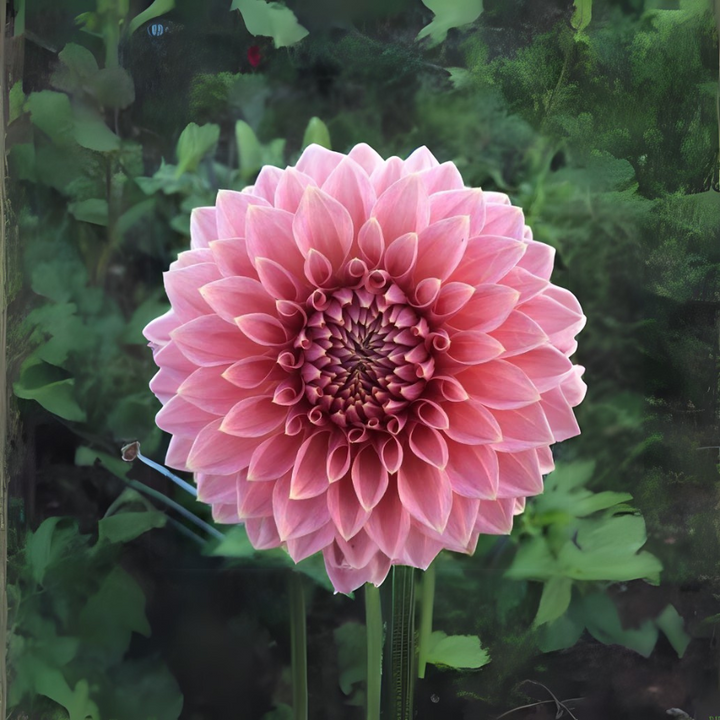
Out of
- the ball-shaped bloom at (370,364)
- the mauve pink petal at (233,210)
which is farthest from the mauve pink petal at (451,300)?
the mauve pink petal at (233,210)

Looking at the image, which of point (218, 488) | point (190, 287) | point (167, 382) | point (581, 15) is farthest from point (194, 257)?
point (581, 15)

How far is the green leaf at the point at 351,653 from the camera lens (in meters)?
0.90

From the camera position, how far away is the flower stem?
816 mm

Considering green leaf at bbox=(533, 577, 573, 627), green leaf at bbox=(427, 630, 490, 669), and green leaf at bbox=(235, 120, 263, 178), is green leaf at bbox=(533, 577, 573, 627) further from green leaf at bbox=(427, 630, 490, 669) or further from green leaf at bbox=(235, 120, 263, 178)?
green leaf at bbox=(235, 120, 263, 178)

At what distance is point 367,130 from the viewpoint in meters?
0.90

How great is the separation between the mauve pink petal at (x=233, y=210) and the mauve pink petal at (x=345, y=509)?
0.29 m

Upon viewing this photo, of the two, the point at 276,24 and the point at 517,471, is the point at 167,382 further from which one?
the point at 276,24

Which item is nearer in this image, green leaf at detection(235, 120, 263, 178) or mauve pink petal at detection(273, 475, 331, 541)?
mauve pink petal at detection(273, 475, 331, 541)

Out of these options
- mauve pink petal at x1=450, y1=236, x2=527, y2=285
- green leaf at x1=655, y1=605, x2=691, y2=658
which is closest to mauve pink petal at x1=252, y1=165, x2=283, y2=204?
mauve pink petal at x1=450, y1=236, x2=527, y2=285

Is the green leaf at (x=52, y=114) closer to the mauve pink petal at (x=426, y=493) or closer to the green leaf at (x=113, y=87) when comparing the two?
the green leaf at (x=113, y=87)

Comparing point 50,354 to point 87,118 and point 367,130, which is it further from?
point 367,130

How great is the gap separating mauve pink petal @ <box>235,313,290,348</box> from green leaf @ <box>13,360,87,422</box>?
38cm

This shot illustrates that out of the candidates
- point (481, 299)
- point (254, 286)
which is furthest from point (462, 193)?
point (254, 286)

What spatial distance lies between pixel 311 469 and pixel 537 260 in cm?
35
